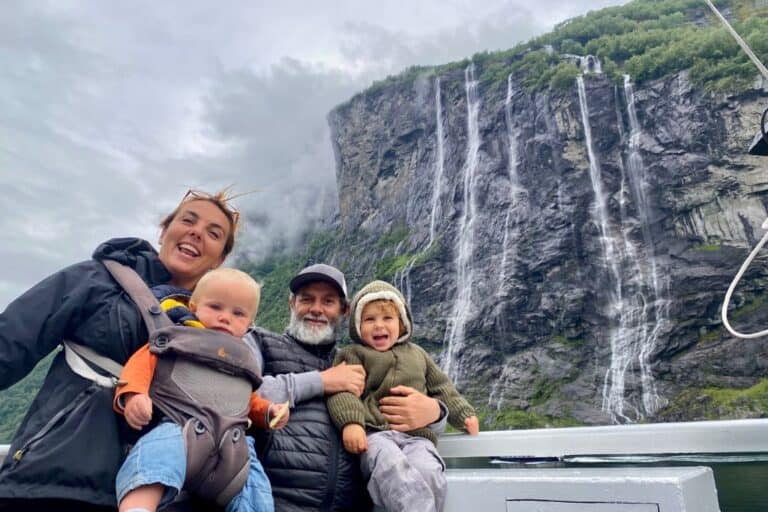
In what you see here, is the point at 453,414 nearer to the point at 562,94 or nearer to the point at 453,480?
the point at 453,480

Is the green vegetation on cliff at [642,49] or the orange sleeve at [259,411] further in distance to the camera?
the green vegetation on cliff at [642,49]

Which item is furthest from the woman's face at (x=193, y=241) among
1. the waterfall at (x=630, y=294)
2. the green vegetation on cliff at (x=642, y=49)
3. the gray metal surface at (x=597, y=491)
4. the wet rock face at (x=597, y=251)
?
the green vegetation on cliff at (x=642, y=49)

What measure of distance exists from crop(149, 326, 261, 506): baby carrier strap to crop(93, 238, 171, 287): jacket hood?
46cm

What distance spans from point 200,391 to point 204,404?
48 mm

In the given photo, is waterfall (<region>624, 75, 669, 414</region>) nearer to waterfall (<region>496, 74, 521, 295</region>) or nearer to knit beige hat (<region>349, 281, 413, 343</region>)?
waterfall (<region>496, 74, 521, 295</region>)

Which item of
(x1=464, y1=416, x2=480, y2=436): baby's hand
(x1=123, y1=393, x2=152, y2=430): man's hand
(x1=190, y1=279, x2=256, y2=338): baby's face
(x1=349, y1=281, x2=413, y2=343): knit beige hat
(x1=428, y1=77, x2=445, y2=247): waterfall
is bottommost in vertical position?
(x1=123, y1=393, x2=152, y2=430): man's hand

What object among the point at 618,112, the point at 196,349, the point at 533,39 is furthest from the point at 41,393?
the point at 533,39

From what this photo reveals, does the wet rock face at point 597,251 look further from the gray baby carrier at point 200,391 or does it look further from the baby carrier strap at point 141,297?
the baby carrier strap at point 141,297

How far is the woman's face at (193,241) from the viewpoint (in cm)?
212

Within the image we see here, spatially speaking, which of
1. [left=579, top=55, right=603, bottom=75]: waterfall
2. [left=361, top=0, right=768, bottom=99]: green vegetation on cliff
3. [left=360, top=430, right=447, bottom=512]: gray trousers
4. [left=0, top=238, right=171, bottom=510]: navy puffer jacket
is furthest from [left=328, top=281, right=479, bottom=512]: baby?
[left=579, top=55, right=603, bottom=75]: waterfall

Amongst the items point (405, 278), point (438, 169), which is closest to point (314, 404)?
point (405, 278)

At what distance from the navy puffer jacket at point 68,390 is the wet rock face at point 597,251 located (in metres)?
27.7

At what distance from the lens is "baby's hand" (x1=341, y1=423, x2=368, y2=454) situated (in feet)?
6.17

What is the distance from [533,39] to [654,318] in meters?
33.1
